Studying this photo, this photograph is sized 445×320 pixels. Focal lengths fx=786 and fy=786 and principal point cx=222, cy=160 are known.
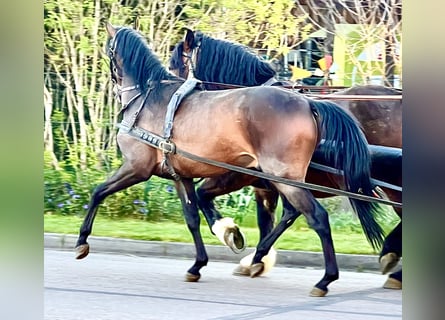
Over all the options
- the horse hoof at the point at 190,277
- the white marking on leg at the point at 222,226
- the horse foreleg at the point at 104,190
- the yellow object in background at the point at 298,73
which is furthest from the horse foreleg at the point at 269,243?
the horse foreleg at the point at 104,190

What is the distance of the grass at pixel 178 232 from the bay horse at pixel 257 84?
0.08 metres

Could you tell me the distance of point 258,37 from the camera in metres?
4.10

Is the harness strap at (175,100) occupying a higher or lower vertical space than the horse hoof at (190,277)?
higher

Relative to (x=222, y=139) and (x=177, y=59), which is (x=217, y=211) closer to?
(x=222, y=139)

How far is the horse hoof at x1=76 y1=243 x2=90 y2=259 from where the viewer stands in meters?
4.34

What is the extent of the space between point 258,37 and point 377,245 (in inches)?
48.5

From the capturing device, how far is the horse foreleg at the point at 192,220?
166 inches

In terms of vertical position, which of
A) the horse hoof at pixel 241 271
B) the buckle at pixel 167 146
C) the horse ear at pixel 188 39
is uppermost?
the horse ear at pixel 188 39

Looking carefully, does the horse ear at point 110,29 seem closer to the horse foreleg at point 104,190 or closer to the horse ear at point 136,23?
the horse ear at point 136,23

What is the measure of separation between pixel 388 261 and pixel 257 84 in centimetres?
113

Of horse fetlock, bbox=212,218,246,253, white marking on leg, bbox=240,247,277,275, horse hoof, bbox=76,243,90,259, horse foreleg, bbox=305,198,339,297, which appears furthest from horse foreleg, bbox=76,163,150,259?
horse foreleg, bbox=305,198,339,297
